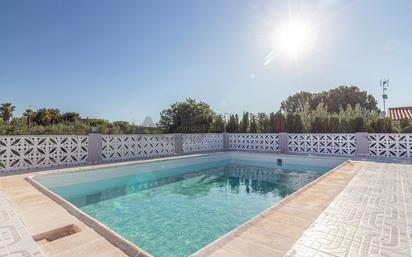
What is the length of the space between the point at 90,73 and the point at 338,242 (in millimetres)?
13155

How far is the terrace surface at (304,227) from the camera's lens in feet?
6.72

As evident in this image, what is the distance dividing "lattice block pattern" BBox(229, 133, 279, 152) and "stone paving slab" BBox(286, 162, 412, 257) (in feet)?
25.3

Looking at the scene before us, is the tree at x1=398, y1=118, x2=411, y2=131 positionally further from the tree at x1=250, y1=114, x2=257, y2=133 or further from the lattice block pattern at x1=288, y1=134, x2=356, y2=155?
the tree at x1=250, y1=114, x2=257, y2=133

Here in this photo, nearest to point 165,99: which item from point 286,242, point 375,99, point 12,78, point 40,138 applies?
point 12,78

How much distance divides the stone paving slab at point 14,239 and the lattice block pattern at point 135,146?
5.89m

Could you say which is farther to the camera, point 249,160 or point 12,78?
point 12,78

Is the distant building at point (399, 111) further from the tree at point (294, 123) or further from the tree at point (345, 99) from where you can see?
the tree at point (294, 123)

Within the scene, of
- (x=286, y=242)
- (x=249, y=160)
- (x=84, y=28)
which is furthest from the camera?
(x=249, y=160)

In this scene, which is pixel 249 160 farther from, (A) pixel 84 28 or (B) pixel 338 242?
(A) pixel 84 28

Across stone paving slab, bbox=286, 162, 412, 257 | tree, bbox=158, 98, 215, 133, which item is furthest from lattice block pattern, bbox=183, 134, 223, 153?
stone paving slab, bbox=286, 162, 412, 257

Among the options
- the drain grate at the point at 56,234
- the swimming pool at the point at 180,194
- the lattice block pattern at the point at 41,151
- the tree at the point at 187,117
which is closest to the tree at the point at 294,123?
the swimming pool at the point at 180,194

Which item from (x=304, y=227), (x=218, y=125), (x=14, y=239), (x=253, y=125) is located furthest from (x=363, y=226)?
(x=218, y=125)

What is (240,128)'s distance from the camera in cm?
1372

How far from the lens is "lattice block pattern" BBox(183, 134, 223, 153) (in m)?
11.6
